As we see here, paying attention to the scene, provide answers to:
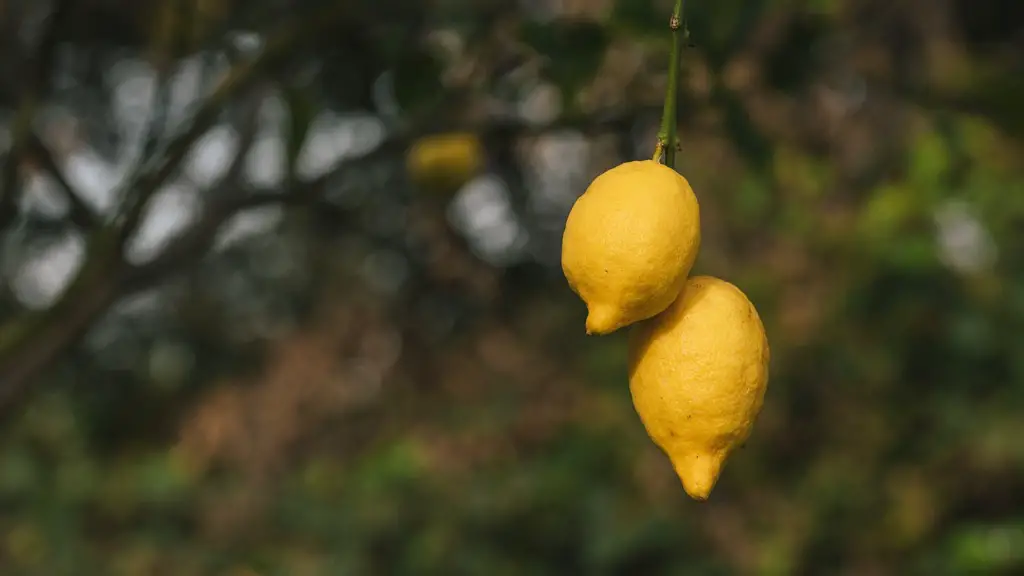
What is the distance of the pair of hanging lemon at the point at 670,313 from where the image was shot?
21.6 inches

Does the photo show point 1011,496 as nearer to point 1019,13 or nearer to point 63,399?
point 1019,13

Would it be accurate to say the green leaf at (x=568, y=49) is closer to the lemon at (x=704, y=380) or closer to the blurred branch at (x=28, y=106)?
the lemon at (x=704, y=380)

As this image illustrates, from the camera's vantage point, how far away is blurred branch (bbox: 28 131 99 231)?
1.22m

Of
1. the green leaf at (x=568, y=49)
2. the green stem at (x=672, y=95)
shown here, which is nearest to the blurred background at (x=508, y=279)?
the green leaf at (x=568, y=49)

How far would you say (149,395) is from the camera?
Answer: 233 inches

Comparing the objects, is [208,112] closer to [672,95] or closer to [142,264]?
[142,264]

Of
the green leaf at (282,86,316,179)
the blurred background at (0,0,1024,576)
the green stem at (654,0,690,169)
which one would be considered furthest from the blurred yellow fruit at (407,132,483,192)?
the green stem at (654,0,690,169)

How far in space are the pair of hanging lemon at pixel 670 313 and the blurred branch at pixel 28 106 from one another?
2.70 feet

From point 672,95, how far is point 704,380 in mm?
186

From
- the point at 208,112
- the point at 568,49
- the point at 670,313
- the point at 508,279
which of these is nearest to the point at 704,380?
the point at 670,313

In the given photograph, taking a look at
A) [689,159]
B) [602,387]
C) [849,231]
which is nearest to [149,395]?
[602,387]

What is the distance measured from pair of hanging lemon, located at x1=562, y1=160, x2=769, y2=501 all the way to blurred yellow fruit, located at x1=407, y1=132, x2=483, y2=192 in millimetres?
926

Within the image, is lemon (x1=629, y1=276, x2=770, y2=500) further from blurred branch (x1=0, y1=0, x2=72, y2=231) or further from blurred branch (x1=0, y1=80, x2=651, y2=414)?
blurred branch (x1=0, y1=0, x2=72, y2=231)

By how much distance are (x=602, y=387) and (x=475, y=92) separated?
192cm
